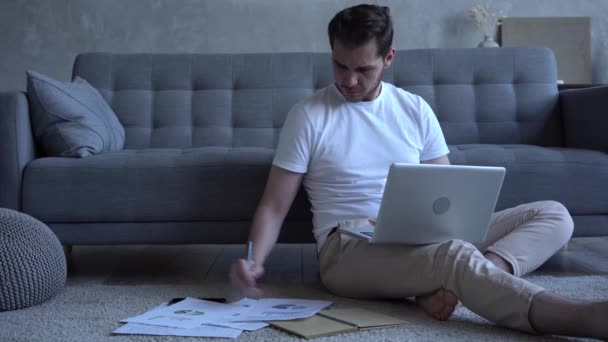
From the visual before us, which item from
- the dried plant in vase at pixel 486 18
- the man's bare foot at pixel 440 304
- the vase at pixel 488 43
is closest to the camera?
the man's bare foot at pixel 440 304

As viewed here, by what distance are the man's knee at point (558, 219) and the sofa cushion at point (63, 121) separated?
5.01 ft

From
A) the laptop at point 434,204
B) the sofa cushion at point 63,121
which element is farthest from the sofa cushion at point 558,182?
the sofa cushion at point 63,121

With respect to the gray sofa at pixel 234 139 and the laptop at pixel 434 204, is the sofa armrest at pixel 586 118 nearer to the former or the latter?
the gray sofa at pixel 234 139

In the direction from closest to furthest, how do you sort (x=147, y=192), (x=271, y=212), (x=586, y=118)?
(x=271, y=212)
(x=147, y=192)
(x=586, y=118)

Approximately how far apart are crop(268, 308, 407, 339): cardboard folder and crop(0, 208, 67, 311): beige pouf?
2.33ft

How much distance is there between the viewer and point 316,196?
2.00 m

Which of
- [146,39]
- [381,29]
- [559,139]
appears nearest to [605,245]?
[559,139]

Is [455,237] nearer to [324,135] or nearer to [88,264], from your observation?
[324,135]

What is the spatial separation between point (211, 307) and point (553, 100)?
1898 millimetres

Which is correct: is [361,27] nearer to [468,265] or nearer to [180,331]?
[468,265]

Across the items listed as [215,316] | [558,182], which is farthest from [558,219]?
[215,316]

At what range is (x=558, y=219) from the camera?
6.57 ft

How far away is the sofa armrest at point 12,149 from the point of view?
7.65 ft

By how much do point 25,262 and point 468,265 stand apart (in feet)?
3.79
